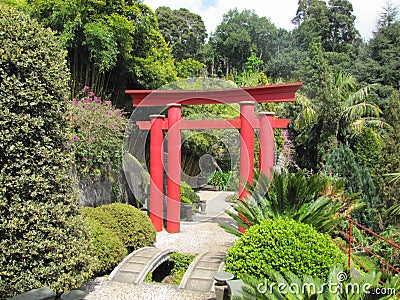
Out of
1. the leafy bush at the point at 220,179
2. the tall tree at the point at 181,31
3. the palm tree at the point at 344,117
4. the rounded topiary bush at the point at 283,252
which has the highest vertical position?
the tall tree at the point at 181,31

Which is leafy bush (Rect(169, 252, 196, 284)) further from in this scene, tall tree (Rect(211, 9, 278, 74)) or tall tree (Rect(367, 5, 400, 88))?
tall tree (Rect(211, 9, 278, 74))

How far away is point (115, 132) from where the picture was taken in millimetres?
7699

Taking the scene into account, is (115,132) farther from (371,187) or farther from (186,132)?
(371,187)

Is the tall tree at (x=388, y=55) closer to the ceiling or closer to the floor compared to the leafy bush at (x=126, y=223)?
closer to the ceiling

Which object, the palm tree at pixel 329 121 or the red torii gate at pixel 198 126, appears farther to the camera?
the palm tree at pixel 329 121

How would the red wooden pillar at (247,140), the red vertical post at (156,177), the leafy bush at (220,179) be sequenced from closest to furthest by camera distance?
the red wooden pillar at (247,140) → the red vertical post at (156,177) → the leafy bush at (220,179)

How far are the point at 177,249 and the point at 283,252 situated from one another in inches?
119

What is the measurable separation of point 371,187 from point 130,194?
19.5ft

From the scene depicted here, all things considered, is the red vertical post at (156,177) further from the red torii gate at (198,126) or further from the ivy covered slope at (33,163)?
the ivy covered slope at (33,163)

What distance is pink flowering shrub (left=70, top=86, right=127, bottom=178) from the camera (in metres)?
6.97

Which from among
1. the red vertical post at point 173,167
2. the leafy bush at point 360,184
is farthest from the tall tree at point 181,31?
the red vertical post at point 173,167

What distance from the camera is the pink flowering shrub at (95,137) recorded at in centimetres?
697

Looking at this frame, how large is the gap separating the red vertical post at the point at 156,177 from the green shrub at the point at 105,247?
2.22m

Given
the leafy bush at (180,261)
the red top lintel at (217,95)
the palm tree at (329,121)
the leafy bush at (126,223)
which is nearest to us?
the leafy bush at (126,223)
